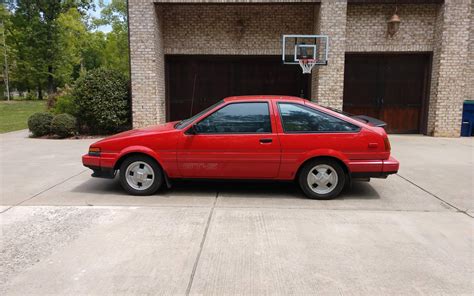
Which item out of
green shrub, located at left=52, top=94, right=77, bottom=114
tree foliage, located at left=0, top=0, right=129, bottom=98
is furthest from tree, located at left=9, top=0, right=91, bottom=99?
green shrub, located at left=52, top=94, right=77, bottom=114

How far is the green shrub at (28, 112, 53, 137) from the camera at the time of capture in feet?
40.6

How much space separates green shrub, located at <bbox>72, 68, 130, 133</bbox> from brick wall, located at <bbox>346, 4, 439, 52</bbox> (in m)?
8.17

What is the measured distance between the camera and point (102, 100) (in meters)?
12.1

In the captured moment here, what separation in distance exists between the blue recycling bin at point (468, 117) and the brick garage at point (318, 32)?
1.09 ft

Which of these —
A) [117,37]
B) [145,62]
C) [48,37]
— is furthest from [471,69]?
[48,37]

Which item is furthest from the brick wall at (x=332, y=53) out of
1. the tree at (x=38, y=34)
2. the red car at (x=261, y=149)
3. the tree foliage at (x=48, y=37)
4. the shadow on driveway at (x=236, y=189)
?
the tree at (x=38, y=34)

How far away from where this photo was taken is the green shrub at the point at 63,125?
12.0 meters

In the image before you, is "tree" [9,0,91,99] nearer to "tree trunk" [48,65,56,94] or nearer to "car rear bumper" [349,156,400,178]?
"tree trunk" [48,65,56,94]

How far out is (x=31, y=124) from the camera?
40.9ft

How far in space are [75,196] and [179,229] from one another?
2.32 meters

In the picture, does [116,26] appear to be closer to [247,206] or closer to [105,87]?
[105,87]

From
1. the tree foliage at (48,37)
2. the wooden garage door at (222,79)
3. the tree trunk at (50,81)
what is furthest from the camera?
the tree trunk at (50,81)

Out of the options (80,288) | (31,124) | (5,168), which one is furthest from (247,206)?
(31,124)

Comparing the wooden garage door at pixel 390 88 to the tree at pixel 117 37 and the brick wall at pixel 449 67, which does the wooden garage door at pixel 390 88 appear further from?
the tree at pixel 117 37
